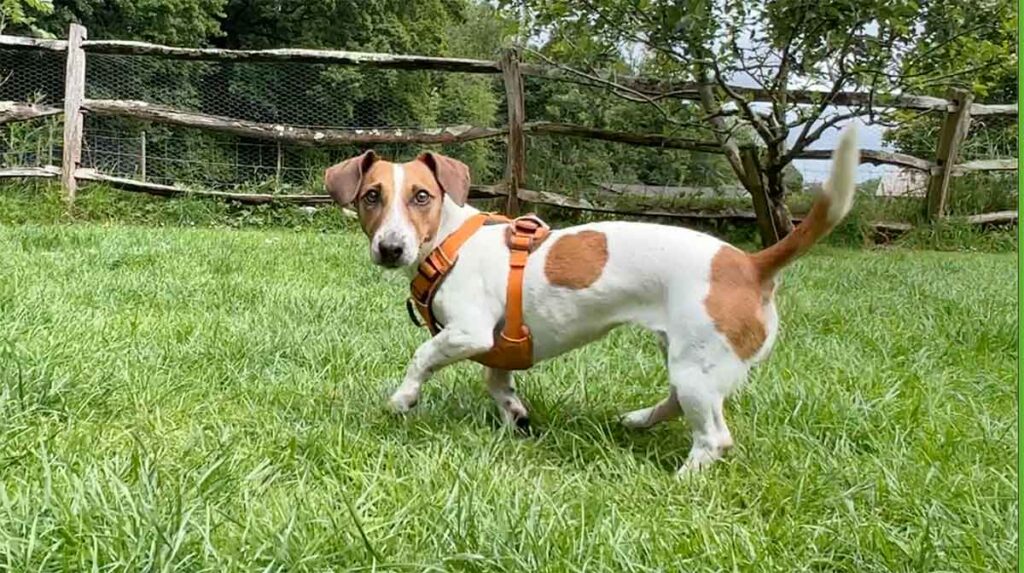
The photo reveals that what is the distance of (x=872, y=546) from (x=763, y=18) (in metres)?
5.51

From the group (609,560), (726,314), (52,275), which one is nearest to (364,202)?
(726,314)

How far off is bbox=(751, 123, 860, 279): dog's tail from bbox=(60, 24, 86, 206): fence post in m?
7.59

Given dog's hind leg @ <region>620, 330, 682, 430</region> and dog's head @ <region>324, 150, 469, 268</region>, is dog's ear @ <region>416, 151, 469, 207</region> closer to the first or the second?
dog's head @ <region>324, 150, 469, 268</region>

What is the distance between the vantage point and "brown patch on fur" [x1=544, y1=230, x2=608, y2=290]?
2.32 meters

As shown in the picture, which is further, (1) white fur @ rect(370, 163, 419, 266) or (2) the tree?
(2) the tree

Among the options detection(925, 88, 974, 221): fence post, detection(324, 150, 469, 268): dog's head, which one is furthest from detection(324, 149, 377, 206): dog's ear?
detection(925, 88, 974, 221): fence post

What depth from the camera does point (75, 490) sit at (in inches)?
60.2

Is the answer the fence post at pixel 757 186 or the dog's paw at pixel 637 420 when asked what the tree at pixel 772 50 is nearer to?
the fence post at pixel 757 186

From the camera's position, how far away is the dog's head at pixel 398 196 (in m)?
2.37

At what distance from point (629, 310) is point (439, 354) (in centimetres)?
53

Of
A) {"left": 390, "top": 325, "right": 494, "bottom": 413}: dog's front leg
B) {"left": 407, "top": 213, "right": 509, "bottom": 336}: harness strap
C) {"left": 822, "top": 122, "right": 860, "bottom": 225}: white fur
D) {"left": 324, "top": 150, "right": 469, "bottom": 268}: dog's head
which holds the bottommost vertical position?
{"left": 390, "top": 325, "right": 494, "bottom": 413}: dog's front leg

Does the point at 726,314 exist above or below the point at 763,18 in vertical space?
below

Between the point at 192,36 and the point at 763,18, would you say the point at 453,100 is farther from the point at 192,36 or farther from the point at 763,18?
the point at 763,18

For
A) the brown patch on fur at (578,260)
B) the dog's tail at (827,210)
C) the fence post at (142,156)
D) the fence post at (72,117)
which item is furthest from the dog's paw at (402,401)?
the fence post at (142,156)
